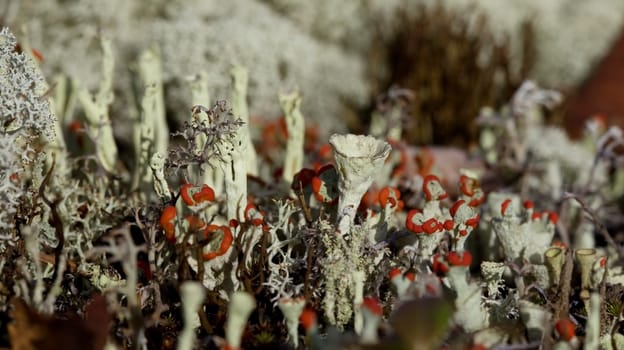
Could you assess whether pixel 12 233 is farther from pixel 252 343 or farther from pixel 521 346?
pixel 521 346

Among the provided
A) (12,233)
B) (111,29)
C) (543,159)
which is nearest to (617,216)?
(543,159)

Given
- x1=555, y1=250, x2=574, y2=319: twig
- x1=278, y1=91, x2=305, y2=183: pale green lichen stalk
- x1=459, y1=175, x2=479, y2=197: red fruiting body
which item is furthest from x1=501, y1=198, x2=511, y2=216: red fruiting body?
x1=278, y1=91, x2=305, y2=183: pale green lichen stalk

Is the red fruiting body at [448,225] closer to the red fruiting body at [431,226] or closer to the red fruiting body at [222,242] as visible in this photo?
the red fruiting body at [431,226]

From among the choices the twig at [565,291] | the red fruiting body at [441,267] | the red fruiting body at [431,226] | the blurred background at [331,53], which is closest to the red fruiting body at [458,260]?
the red fruiting body at [441,267]

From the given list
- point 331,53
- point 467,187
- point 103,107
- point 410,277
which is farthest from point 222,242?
point 331,53

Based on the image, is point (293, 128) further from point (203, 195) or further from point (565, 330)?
point (565, 330)
